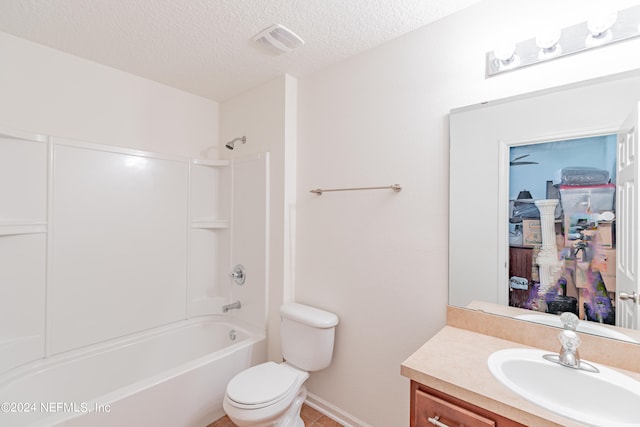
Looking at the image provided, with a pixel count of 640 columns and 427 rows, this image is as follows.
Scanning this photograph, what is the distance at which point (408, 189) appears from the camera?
5.47ft

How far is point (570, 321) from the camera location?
1.16 meters

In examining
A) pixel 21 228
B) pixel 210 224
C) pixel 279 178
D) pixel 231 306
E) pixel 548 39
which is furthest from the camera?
pixel 210 224

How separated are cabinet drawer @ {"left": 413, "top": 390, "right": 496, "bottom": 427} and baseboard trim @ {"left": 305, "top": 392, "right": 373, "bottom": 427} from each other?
3.14 ft

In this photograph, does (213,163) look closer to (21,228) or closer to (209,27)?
(209,27)

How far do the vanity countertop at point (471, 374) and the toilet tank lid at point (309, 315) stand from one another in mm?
738

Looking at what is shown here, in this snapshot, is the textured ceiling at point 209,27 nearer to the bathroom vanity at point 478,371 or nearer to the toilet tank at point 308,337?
the bathroom vanity at point 478,371

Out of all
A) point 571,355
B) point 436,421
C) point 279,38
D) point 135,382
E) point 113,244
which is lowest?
point 135,382

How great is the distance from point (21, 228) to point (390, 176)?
222 cm

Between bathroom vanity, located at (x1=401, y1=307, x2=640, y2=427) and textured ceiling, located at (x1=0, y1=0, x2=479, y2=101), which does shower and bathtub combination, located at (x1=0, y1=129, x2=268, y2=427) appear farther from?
bathroom vanity, located at (x1=401, y1=307, x2=640, y2=427)

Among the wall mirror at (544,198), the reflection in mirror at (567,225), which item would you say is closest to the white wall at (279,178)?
the wall mirror at (544,198)

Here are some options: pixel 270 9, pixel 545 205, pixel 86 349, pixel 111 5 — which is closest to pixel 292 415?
pixel 86 349

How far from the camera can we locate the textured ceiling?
4.85 ft

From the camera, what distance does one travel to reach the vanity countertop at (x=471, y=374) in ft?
2.72

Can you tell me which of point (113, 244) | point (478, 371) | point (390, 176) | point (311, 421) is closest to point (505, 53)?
point (390, 176)
